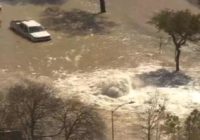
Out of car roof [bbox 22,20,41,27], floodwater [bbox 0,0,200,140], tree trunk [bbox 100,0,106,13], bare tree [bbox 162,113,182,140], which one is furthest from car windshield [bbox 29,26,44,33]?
bare tree [bbox 162,113,182,140]

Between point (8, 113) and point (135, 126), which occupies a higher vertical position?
point (8, 113)

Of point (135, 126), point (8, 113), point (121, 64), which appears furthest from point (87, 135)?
point (121, 64)

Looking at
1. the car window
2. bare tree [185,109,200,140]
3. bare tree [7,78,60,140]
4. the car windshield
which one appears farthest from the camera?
the car window

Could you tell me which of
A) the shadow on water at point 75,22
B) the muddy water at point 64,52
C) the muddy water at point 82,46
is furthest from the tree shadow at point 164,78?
the shadow on water at point 75,22

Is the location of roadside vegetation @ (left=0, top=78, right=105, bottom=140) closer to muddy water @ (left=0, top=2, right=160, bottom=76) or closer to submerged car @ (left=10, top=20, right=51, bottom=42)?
muddy water @ (left=0, top=2, right=160, bottom=76)

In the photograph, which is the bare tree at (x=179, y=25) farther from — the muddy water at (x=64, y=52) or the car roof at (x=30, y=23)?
the car roof at (x=30, y=23)

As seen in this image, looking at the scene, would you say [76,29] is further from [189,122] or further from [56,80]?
[189,122]
